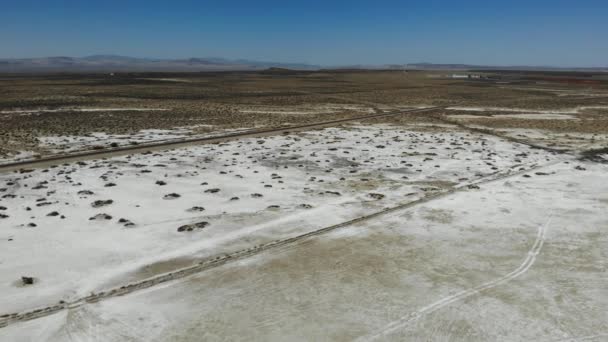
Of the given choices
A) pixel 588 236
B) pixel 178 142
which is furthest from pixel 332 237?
pixel 178 142

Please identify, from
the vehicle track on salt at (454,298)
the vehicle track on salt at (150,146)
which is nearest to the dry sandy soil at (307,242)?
the vehicle track on salt at (454,298)

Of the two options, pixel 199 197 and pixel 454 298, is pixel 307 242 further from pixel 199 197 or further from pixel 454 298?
pixel 199 197

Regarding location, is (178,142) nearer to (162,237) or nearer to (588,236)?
(162,237)

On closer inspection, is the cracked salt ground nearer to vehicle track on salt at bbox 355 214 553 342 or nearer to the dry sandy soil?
the dry sandy soil

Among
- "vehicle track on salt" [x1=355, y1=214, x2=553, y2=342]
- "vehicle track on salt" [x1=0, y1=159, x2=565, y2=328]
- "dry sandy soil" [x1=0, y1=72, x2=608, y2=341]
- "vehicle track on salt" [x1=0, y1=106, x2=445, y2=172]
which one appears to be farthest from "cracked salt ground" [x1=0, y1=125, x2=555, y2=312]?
"vehicle track on salt" [x1=355, y1=214, x2=553, y2=342]

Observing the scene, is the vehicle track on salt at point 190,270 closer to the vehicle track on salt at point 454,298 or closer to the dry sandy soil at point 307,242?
the dry sandy soil at point 307,242

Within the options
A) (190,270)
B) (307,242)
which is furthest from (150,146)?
(190,270)
